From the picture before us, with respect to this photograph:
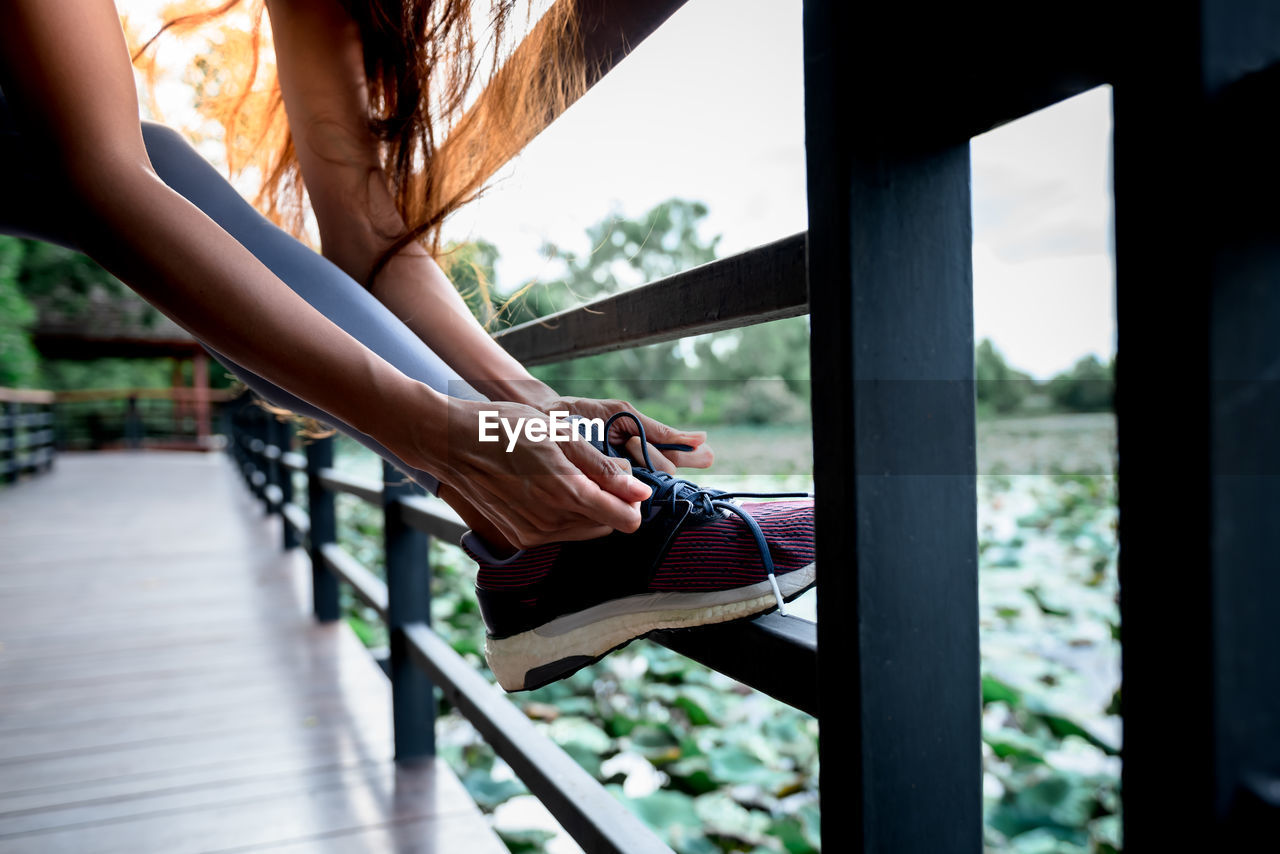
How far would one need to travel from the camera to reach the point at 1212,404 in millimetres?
234

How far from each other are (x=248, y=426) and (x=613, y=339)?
18.1 ft

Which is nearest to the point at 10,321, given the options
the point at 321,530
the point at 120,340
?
the point at 120,340

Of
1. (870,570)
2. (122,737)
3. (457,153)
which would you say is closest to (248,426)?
(122,737)

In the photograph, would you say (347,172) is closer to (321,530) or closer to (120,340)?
(321,530)

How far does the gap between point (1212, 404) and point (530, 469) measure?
39 centimetres

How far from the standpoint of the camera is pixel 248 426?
5.54 metres

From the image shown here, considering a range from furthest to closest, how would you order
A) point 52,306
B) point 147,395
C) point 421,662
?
1. point 147,395
2. point 52,306
3. point 421,662

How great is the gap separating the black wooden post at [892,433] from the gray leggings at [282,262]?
36cm

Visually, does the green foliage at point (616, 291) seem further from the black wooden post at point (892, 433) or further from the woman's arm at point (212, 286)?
the woman's arm at point (212, 286)

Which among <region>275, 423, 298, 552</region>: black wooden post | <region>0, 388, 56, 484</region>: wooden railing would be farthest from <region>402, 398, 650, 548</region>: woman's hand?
<region>0, 388, 56, 484</region>: wooden railing

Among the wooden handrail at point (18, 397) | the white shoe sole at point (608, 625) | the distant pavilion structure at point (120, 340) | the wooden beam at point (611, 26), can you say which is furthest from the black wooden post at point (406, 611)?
the distant pavilion structure at point (120, 340)

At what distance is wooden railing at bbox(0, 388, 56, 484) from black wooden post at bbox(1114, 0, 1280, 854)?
852 centimetres

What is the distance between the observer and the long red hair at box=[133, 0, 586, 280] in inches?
27.5

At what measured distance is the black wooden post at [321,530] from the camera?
2.36 m
